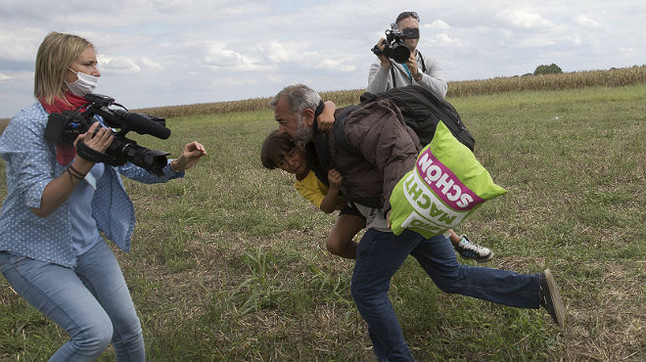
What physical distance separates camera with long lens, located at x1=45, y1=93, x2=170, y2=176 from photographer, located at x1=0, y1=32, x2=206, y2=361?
4cm

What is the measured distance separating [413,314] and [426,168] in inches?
57.4

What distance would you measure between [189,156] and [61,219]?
0.67 metres

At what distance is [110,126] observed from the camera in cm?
263

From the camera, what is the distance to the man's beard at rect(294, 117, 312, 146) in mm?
2752

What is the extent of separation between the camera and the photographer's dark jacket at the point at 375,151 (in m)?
2.53

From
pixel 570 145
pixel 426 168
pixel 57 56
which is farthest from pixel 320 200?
pixel 570 145

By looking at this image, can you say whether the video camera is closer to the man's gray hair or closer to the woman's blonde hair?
the man's gray hair

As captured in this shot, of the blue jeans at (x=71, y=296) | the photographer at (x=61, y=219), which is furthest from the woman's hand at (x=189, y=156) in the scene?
the blue jeans at (x=71, y=296)

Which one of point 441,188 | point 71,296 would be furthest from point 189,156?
point 441,188

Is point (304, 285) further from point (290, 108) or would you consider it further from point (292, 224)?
point (290, 108)

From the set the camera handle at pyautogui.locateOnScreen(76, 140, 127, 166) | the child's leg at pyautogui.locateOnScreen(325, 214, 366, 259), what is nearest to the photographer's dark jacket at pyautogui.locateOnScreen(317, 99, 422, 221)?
the child's leg at pyautogui.locateOnScreen(325, 214, 366, 259)

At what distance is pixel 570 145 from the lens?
9.00 m

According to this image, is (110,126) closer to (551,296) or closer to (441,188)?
(441,188)

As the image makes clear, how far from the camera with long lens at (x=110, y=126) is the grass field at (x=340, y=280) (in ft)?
4.78
